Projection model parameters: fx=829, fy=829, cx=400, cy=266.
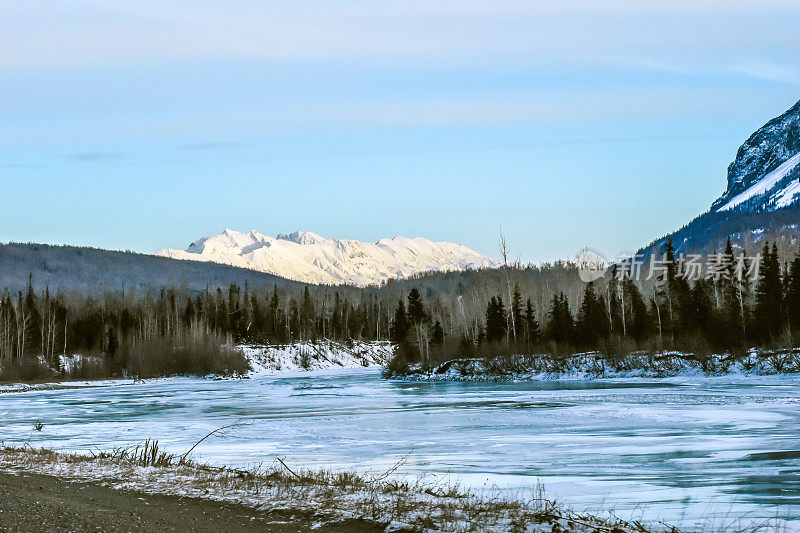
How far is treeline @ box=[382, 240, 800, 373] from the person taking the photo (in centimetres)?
7244

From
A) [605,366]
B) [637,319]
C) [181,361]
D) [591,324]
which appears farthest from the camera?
[181,361]

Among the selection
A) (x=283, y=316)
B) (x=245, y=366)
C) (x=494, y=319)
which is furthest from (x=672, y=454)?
(x=283, y=316)

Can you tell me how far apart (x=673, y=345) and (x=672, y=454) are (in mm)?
55903

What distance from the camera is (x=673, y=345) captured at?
72.9m

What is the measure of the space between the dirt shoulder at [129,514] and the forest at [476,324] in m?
59.8

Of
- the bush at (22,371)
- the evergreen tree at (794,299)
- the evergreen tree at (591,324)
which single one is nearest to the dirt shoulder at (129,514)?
the evergreen tree at (794,299)

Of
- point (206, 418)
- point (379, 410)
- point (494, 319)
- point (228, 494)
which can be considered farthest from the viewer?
point (494, 319)

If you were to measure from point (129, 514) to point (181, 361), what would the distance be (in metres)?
98.2

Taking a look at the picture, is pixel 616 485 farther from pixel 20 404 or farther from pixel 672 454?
pixel 20 404

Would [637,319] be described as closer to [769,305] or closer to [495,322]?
[769,305]

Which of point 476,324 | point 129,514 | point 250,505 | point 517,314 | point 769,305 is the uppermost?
point 517,314

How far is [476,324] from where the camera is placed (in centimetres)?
10906

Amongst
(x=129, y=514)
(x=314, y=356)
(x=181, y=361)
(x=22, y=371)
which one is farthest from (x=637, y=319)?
(x=129, y=514)

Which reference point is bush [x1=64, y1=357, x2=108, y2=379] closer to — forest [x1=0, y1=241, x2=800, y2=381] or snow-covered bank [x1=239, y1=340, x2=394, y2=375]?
forest [x1=0, y1=241, x2=800, y2=381]
